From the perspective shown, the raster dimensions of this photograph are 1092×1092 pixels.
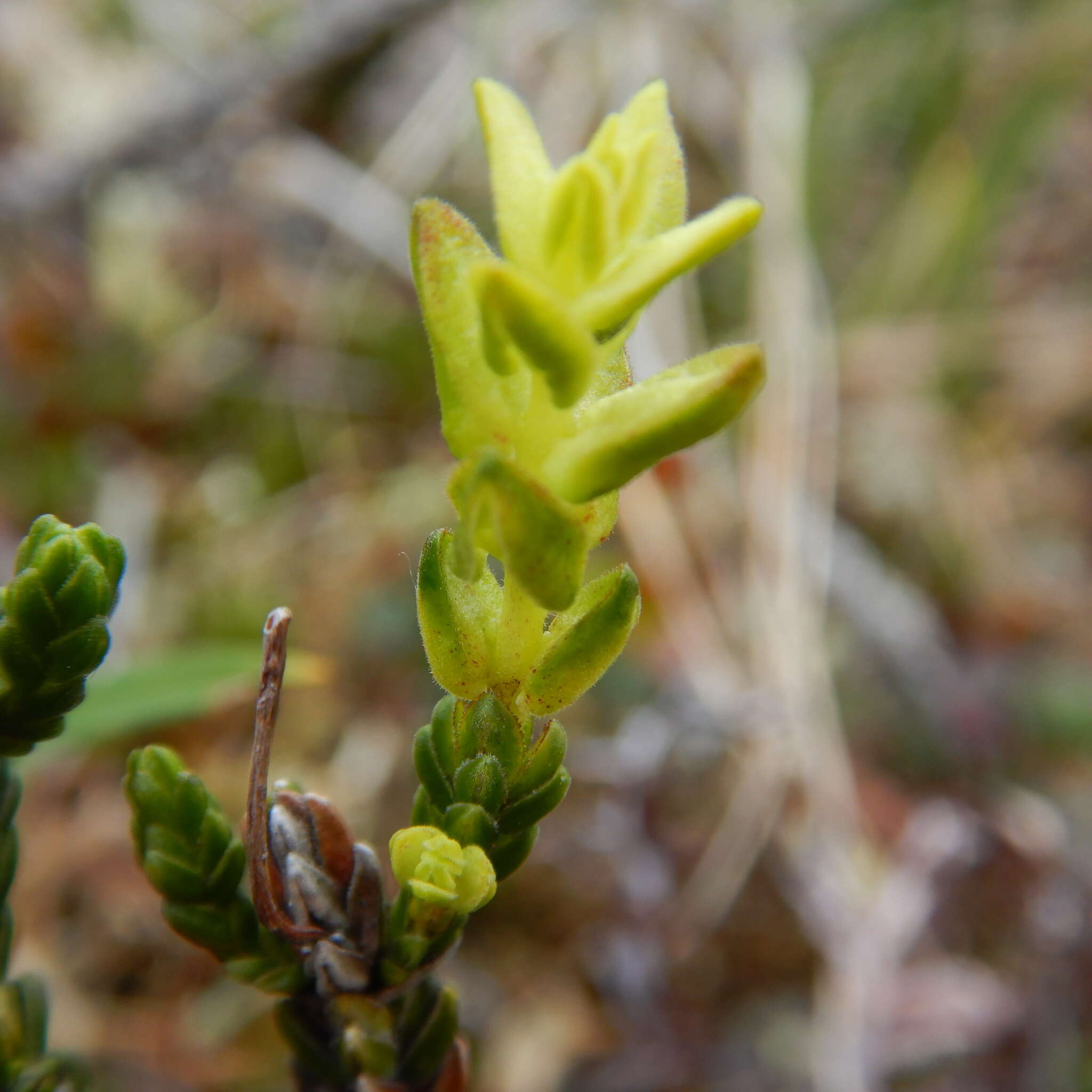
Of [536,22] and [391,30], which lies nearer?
[391,30]

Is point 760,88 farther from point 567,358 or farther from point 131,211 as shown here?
point 567,358

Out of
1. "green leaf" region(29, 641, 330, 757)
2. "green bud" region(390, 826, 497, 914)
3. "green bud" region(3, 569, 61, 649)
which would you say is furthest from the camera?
"green leaf" region(29, 641, 330, 757)

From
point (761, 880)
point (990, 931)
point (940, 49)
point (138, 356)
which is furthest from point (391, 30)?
point (990, 931)

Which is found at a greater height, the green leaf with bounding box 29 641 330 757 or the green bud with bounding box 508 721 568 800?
the green leaf with bounding box 29 641 330 757

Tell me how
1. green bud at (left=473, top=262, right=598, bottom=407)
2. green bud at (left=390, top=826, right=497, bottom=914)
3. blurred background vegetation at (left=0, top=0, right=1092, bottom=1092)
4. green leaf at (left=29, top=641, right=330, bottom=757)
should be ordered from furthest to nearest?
blurred background vegetation at (left=0, top=0, right=1092, bottom=1092)
green leaf at (left=29, top=641, right=330, bottom=757)
green bud at (left=390, top=826, right=497, bottom=914)
green bud at (left=473, top=262, right=598, bottom=407)

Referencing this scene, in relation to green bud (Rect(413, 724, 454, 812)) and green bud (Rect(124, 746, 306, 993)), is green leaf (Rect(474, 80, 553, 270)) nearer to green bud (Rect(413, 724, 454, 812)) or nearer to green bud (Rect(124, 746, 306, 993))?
green bud (Rect(413, 724, 454, 812))

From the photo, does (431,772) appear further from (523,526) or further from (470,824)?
(523,526)

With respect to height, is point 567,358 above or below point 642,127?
below

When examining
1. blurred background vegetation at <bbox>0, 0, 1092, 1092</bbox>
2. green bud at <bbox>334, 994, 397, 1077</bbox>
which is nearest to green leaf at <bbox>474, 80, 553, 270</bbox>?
green bud at <bbox>334, 994, 397, 1077</bbox>
